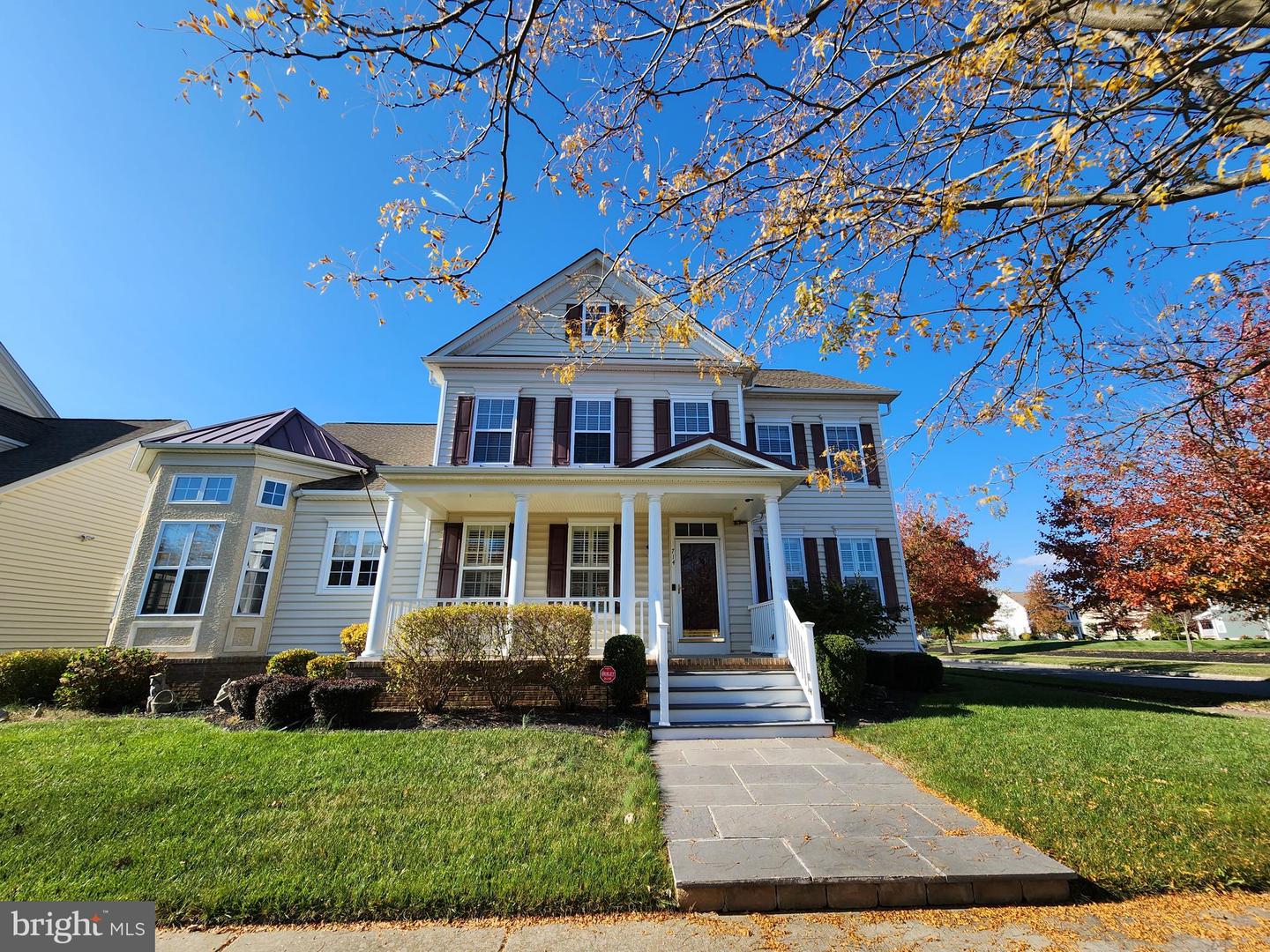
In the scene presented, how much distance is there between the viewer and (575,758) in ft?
17.8

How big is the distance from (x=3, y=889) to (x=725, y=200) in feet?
21.0

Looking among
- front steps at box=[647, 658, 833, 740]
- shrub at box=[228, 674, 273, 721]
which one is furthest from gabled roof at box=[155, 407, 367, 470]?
front steps at box=[647, 658, 833, 740]

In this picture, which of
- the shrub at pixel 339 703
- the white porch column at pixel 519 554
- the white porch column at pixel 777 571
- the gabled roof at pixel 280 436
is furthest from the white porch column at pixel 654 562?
the gabled roof at pixel 280 436

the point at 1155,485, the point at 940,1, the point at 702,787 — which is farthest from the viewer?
the point at 1155,485

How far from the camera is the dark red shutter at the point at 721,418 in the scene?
12.3m

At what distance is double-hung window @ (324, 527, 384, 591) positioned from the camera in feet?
37.8

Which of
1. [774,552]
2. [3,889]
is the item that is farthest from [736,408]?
[3,889]

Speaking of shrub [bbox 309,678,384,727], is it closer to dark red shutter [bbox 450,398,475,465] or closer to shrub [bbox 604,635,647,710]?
shrub [bbox 604,635,647,710]

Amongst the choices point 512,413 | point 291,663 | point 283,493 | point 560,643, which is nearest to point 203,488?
point 283,493

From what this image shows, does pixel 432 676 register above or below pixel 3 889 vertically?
above

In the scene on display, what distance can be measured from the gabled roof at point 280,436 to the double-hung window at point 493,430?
318 centimetres

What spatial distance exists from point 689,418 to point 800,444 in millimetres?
2989

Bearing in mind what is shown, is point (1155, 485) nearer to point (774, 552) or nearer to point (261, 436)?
point (774, 552)

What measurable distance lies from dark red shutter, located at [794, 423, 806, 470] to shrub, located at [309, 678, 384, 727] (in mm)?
10177
